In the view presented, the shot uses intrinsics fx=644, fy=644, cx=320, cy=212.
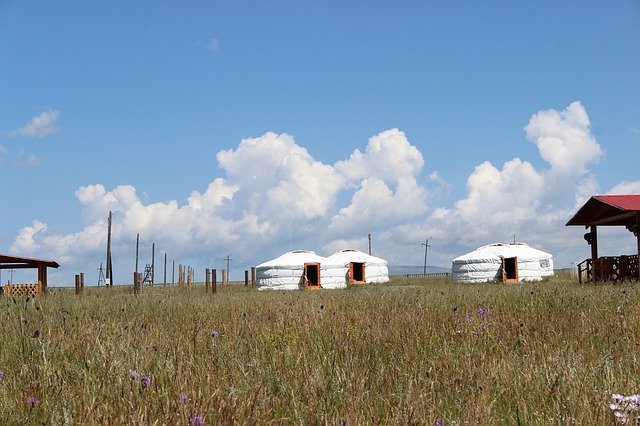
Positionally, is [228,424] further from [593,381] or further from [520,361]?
[520,361]

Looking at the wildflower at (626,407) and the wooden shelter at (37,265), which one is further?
the wooden shelter at (37,265)

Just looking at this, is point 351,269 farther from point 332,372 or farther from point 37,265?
point 332,372

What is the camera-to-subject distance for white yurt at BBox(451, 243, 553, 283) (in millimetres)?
37438

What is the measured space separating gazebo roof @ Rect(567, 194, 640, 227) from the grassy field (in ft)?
59.0

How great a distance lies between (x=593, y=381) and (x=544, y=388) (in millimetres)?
396

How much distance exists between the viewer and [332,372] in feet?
13.0

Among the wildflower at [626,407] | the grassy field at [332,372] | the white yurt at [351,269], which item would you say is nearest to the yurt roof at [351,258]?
the white yurt at [351,269]

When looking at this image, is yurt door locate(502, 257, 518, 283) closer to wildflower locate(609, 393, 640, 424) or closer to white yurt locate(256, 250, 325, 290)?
white yurt locate(256, 250, 325, 290)

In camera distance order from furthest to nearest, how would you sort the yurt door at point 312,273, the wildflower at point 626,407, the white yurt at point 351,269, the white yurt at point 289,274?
the white yurt at point 351,269, the yurt door at point 312,273, the white yurt at point 289,274, the wildflower at point 626,407

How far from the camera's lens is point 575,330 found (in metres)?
6.54

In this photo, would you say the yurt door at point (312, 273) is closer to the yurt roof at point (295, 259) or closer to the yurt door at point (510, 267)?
the yurt roof at point (295, 259)

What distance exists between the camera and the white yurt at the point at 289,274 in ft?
123

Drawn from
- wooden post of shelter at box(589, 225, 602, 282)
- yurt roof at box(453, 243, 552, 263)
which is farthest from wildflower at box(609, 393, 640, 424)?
yurt roof at box(453, 243, 552, 263)

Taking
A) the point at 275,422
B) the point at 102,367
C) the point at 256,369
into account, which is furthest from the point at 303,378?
the point at 102,367
